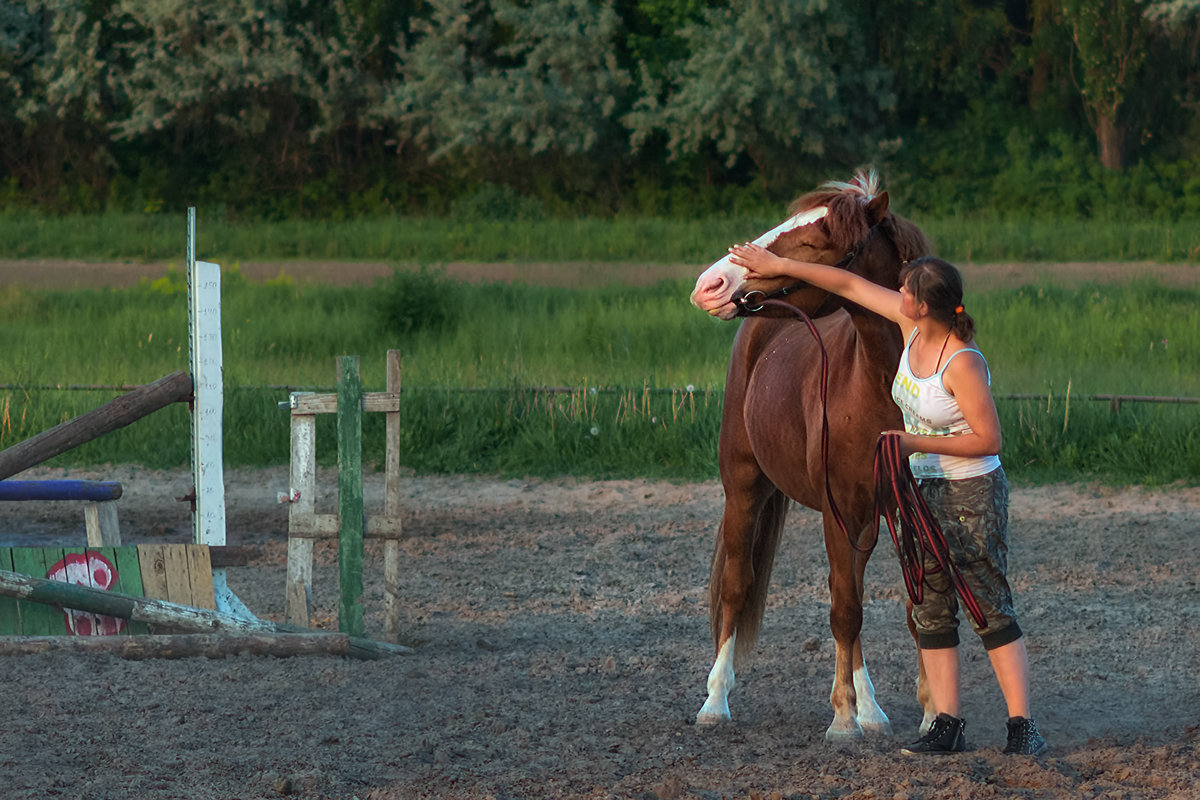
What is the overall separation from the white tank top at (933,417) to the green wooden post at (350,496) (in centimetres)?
258

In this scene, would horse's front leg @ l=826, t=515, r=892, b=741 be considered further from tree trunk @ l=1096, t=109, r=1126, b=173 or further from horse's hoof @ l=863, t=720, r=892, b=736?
tree trunk @ l=1096, t=109, r=1126, b=173

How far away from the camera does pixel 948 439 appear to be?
13.3 feet

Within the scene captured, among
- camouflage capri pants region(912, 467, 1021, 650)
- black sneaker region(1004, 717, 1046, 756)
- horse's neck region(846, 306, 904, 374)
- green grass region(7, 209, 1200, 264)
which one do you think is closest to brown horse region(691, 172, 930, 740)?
horse's neck region(846, 306, 904, 374)

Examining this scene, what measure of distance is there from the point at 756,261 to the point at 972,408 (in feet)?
2.71

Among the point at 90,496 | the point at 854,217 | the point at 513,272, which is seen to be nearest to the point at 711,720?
the point at 854,217

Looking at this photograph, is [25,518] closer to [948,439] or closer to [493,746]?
[493,746]

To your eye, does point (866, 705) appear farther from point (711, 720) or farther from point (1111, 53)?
point (1111, 53)

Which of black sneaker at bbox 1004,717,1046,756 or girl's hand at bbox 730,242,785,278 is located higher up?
girl's hand at bbox 730,242,785,278

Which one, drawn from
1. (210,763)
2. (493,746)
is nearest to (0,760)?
(210,763)

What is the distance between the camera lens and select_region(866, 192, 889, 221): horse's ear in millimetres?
4363

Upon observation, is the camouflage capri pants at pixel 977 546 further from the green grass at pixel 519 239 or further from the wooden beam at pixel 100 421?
the green grass at pixel 519 239

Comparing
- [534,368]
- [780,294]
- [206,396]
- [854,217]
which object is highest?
[854,217]

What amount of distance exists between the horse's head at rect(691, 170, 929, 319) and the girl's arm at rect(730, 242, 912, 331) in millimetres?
61

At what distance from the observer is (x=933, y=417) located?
4.06 metres
